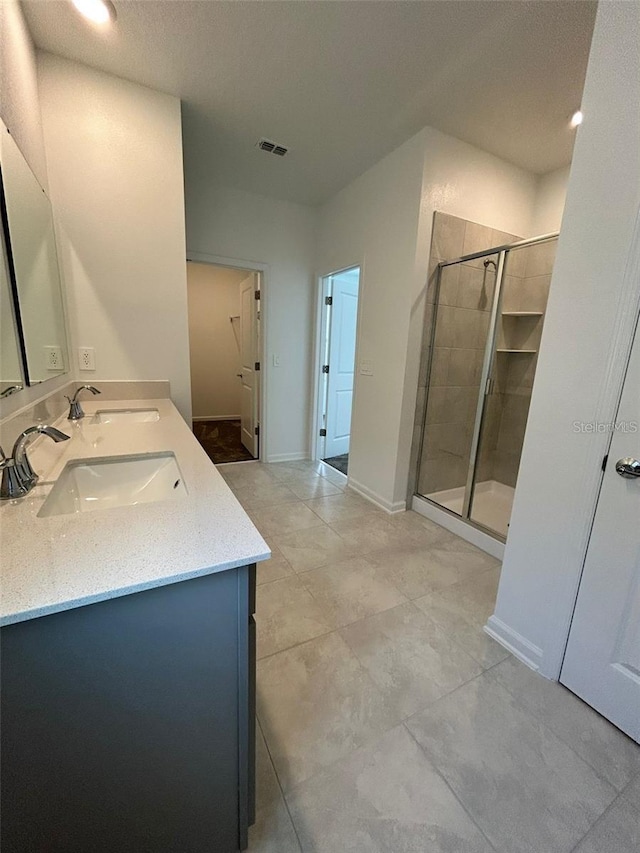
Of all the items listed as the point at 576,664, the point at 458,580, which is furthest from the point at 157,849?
the point at 458,580

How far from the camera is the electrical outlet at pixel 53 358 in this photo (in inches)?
62.5

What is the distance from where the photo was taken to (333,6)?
1441mm

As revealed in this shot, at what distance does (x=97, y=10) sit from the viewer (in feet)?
4.86

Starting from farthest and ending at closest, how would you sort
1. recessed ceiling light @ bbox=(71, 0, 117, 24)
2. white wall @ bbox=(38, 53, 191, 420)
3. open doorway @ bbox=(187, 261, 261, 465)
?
open doorway @ bbox=(187, 261, 261, 465), white wall @ bbox=(38, 53, 191, 420), recessed ceiling light @ bbox=(71, 0, 117, 24)

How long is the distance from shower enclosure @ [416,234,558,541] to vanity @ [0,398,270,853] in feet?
6.74

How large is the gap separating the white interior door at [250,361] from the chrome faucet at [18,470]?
285 centimetres

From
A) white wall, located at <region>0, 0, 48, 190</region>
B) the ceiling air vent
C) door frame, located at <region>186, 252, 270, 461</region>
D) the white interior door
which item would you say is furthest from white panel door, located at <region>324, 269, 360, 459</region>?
white wall, located at <region>0, 0, 48, 190</region>

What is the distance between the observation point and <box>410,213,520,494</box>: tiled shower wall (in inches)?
98.7

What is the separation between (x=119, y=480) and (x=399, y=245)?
7.76 feet

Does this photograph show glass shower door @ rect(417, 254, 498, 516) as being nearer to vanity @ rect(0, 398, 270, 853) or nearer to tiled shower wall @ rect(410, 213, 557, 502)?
tiled shower wall @ rect(410, 213, 557, 502)

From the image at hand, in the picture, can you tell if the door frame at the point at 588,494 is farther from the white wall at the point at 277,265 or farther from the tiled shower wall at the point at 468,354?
the white wall at the point at 277,265

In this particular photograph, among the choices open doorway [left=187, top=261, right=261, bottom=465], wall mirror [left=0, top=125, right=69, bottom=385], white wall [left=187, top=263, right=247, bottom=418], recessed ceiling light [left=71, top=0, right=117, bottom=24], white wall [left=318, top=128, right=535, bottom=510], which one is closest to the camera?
wall mirror [left=0, top=125, right=69, bottom=385]

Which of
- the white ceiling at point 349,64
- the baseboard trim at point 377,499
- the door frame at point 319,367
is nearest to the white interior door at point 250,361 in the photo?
the door frame at point 319,367

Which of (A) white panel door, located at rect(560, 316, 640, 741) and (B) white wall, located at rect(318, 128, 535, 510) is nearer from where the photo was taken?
(A) white panel door, located at rect(560, 316, 640, 741)
